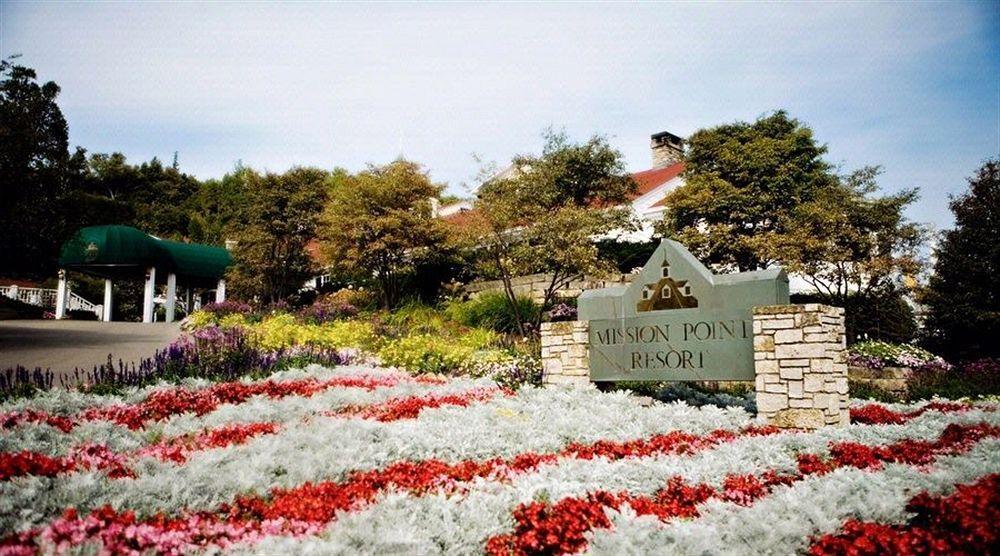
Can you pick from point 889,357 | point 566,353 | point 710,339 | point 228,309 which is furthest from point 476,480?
point 228,309

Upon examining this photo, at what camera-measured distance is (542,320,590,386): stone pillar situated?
344 inches

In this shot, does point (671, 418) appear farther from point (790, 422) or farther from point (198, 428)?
point (198, 428)

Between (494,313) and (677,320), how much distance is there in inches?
367

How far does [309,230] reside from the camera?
24703mm

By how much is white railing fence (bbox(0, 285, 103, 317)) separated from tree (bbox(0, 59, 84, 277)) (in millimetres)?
18988

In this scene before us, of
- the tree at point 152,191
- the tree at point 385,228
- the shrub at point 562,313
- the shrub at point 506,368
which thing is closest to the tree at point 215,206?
the tree at point 152,191

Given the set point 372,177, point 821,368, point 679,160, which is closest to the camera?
point 821,368

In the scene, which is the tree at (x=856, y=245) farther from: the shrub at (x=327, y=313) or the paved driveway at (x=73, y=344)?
the paved driveway at (x=73, y=344)

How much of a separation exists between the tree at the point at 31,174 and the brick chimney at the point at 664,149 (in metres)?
25.8

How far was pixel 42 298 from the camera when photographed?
30.9 meters

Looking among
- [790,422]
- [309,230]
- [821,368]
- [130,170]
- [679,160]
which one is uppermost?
[130,170]

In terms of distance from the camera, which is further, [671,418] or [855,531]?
[671,418]

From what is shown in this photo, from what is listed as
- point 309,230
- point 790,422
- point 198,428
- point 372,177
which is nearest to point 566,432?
point 790,422

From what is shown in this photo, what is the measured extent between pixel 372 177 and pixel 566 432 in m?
16.7
